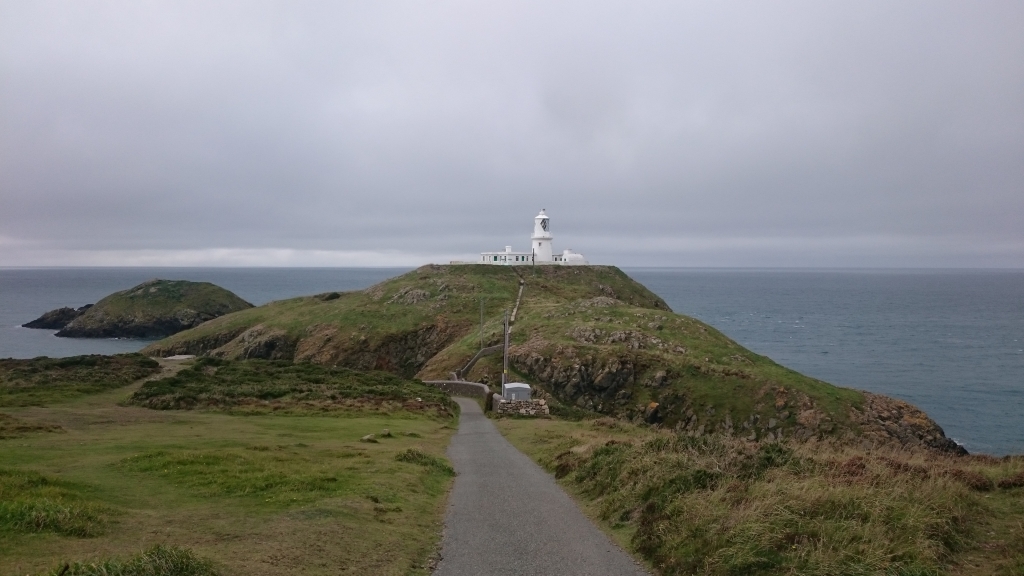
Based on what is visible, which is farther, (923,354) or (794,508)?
(923,354)

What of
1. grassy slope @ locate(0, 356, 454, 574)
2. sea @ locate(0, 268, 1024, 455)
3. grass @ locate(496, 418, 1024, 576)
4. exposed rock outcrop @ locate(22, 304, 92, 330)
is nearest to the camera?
grass @ locate(496, 418, 1024, 576)

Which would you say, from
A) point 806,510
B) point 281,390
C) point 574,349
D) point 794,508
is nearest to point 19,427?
point 281,390

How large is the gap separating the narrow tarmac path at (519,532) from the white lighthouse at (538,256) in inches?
3790

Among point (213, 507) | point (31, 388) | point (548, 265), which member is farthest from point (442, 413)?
point (548, 265)

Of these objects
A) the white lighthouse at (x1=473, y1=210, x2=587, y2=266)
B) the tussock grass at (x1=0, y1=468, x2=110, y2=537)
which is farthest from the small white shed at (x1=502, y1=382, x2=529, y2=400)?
the white lighthouse at (x1=473, y1=210, x2=587, y2=266)

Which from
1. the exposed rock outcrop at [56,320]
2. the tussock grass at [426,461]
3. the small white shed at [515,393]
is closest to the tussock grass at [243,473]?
the tussock grass at [426,461]

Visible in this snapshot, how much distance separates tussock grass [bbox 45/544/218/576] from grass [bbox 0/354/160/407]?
32.8 meters

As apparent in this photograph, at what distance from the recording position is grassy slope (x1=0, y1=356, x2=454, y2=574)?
11.8 metres

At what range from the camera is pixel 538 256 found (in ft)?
405

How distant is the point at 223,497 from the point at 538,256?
354ft

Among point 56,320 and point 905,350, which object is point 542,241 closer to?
point 905,350

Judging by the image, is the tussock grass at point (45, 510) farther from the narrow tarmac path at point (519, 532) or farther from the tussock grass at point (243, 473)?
the narrow tarmac path at point (519, 532)

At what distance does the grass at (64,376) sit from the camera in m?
37.5

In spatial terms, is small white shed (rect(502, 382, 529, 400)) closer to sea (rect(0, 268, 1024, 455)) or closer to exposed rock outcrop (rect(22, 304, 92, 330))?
sea (rect(0, 268, 1024, 455))
